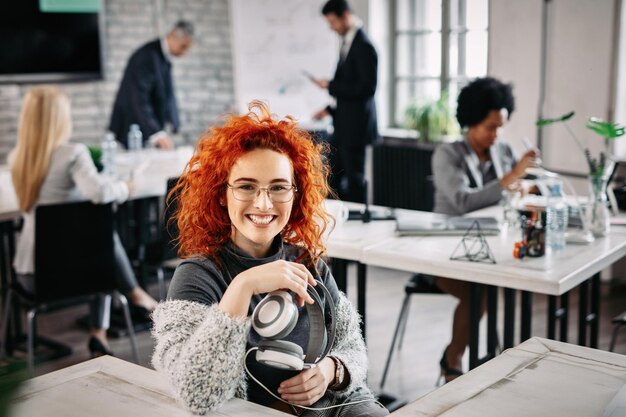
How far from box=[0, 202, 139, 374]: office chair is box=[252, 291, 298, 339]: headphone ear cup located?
77.8 inches

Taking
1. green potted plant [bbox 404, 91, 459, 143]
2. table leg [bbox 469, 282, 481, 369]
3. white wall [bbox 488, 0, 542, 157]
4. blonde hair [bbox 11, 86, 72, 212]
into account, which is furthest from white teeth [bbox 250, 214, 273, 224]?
green potted plant [bbox 404, 91, 459, 143]

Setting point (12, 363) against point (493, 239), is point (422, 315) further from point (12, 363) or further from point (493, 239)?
point (12, 363)

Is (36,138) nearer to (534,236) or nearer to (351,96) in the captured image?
(534,236)

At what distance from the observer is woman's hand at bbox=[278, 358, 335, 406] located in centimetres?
169

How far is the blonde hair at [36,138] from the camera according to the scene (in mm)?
3557

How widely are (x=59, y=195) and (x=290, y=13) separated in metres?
3.21

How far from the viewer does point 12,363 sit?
3.06 ft

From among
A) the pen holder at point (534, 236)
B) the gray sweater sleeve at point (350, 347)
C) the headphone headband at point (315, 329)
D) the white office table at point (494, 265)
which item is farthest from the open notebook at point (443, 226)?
the headphone headband at point (315, 329)

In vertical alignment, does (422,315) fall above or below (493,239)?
below

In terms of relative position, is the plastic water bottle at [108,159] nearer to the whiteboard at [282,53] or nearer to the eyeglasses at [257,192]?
the whiteboard at [282,53]

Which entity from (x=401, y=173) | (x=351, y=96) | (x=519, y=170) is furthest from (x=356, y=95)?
(x=519, y=170)

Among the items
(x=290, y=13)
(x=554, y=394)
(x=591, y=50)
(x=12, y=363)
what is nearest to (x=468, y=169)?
(x=591, y=50)

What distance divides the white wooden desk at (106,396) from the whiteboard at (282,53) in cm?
466

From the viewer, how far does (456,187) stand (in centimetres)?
346
